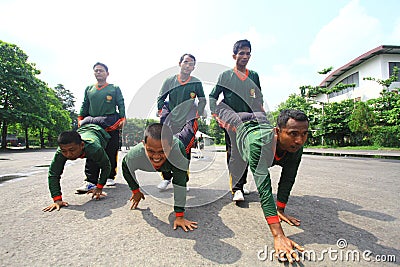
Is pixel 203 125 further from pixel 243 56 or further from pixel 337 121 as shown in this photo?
pixel 337 121

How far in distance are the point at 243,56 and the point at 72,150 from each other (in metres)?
2.43

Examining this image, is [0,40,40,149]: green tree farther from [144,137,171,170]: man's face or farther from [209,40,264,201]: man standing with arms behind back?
[144,137,171,170]: man's face

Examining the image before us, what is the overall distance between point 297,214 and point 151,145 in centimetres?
162

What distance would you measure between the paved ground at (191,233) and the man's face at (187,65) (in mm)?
1775

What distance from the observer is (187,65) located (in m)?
3.54

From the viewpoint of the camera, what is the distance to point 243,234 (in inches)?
78.0

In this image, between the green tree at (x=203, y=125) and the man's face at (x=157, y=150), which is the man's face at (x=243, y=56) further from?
the man's face at (x=157, y=150)

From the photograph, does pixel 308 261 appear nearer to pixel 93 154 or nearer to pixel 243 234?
pixel 243 234

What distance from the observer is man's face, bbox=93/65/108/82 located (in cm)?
398

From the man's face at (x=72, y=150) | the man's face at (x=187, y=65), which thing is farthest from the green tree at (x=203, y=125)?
the man's face at (x=72, y=150)

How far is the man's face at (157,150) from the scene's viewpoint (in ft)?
7.54

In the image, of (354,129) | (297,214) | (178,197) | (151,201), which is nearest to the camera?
(178,197)

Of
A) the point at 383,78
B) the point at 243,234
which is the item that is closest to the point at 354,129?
the point at 383,78

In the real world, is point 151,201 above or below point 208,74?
below
